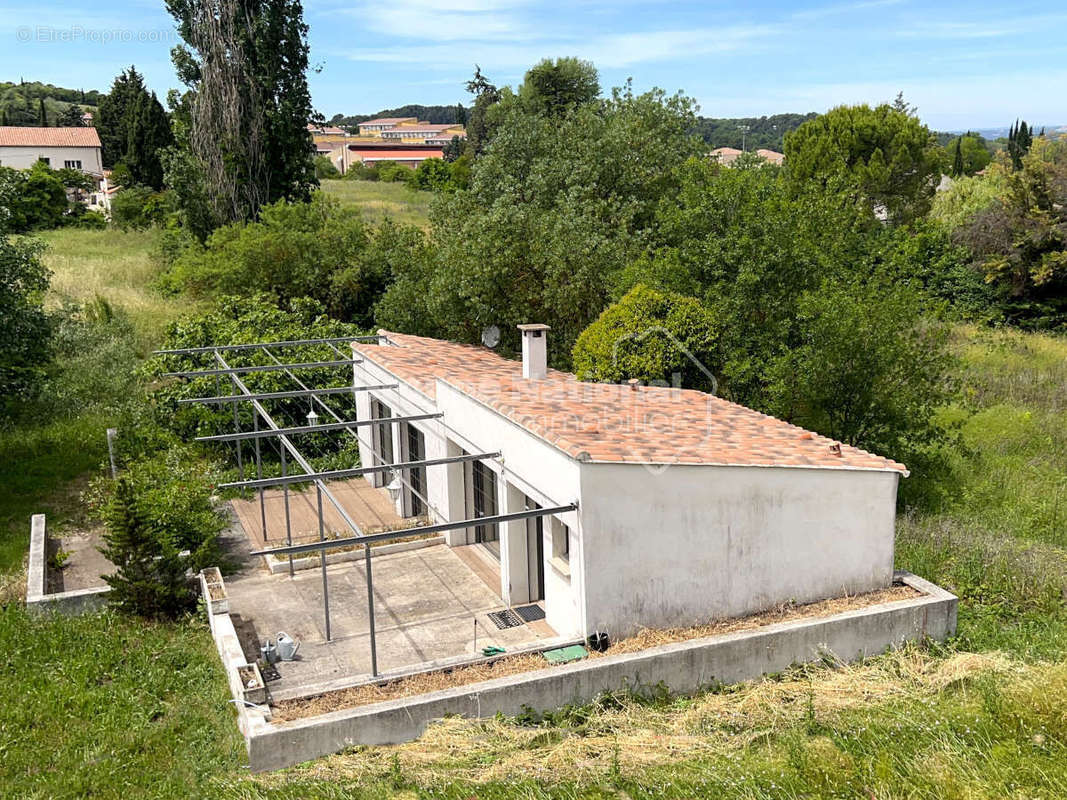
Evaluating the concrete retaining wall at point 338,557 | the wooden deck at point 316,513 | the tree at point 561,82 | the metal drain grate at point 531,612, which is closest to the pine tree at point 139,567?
the concrete retaining wall at point 338,557

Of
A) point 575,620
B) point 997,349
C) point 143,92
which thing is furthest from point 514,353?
point 143,92

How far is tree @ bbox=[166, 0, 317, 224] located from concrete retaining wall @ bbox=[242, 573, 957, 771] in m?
26.5

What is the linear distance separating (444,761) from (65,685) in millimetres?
5160

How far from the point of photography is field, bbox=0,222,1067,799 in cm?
816

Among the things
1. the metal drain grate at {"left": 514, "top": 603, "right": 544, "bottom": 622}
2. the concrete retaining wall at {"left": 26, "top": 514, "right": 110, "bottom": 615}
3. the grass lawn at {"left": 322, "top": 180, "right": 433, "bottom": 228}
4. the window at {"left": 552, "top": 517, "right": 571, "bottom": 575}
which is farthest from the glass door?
the grass lawn at {"left": 322, "top": 180, "right": 433, "bottom": 228}

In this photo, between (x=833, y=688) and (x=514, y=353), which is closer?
(x=833, y=688)

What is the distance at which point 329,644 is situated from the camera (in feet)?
39.4

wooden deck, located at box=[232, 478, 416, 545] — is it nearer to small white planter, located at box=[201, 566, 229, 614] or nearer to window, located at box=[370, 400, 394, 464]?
window, located at box=[370, 400, 394, 464]

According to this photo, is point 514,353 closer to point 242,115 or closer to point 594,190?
point 594,190

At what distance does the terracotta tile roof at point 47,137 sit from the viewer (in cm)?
8275

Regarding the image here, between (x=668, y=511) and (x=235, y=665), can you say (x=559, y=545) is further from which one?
(x=235, y=665)

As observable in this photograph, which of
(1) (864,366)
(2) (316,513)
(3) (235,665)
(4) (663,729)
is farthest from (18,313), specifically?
(1) (864,366)

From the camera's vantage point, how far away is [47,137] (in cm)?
8394

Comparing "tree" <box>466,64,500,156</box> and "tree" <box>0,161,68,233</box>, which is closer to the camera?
"tree" <box>0,161,68,233</box>
